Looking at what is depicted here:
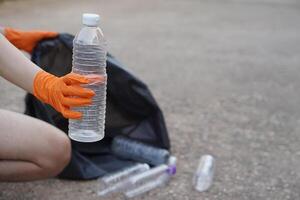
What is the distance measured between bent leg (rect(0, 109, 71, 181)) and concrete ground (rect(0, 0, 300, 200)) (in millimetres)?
253

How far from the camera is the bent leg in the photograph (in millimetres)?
2250

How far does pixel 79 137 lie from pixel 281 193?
1203 millimetres

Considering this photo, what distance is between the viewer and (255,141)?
342 centimetres

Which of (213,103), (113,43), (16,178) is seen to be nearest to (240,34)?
(113,43)

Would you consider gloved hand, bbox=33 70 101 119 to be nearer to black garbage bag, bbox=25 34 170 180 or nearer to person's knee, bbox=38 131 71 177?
person's knee, bbox=38 131 71 177

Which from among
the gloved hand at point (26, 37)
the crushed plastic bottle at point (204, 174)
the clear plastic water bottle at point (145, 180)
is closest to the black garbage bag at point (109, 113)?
the gloved hand at point (26, 37)

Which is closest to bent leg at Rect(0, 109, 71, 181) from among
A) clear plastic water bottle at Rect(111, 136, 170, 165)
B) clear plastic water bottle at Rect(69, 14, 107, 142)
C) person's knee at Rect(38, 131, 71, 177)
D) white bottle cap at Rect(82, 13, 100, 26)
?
person's knee at Rect(38, 131, 71, 177)

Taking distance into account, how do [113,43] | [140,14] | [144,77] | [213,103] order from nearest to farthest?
[213,103]
[144,77]
[113,43]
[140,14]

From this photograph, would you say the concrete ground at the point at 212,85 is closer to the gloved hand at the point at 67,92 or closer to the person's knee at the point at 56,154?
the person's knee at the point at 56,154

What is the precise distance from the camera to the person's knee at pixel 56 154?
7.71 feet

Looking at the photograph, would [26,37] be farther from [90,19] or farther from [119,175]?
[90,19]

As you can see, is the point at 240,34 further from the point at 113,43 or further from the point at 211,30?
the point at 113,43

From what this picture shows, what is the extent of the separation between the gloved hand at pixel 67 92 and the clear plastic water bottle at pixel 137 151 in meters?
0.96

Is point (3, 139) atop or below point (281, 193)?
atop
